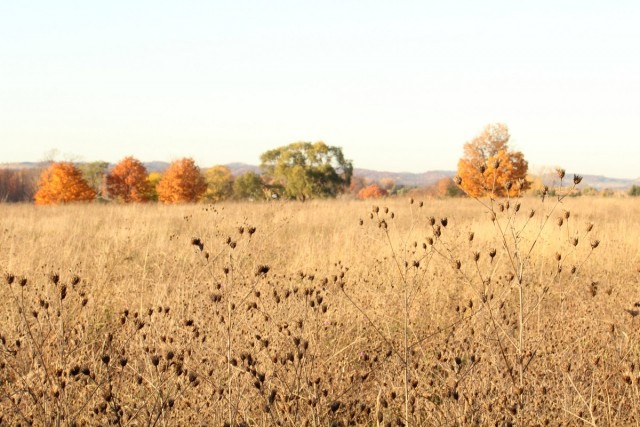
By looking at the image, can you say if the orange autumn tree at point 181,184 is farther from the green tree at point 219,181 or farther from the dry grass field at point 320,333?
the dry grass field at point 320,333

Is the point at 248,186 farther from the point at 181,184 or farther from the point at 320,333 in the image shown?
the point at 320,333

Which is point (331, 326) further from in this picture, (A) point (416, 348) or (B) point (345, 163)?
(B) point (345, 163)

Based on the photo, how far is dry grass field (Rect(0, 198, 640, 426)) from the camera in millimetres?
2570

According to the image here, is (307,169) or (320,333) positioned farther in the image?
(307,169)

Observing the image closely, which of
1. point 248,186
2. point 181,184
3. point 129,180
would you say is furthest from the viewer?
point 248,186

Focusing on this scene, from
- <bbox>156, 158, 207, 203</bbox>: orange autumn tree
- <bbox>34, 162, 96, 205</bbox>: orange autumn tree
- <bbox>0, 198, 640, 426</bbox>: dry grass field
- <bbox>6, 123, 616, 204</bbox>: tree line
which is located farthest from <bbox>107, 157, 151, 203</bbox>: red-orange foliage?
<bbox>0, 198, 640, 426</bbox>: dry grass field

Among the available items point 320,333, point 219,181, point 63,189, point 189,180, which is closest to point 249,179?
point 219,181

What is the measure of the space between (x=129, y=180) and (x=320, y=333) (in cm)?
4763

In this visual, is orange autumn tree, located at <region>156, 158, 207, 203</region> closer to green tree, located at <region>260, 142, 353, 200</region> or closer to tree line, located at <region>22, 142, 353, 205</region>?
tree line, located at <region>22, 142, 353, 205</region>

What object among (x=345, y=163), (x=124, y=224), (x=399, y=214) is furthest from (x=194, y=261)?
(x=345, y=163)

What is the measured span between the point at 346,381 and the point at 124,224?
8.80 metres

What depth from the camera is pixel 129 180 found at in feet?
160

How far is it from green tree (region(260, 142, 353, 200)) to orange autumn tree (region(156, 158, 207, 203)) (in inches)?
511

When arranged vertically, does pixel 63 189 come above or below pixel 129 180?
below
